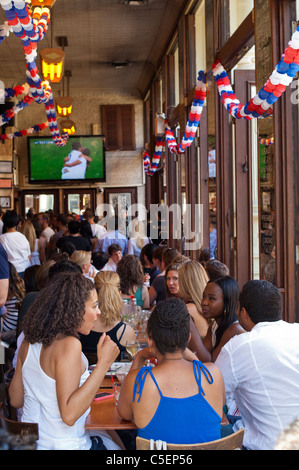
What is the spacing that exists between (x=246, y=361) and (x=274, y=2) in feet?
11.6

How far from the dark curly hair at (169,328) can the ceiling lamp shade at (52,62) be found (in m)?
5.92

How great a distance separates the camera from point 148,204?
17.1 meters

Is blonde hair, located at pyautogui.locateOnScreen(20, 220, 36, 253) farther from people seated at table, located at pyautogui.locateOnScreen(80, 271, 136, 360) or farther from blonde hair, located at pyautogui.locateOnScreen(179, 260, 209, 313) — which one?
people seated at table, located at pyautogui.locateOnScreen(80, 271, 136, 360)

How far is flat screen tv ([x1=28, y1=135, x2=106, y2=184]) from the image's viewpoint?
16.8 meters

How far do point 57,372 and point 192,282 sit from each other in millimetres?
2095

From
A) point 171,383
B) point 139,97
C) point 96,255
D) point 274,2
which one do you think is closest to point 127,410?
point 171,383

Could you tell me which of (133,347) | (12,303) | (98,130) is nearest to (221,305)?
(133,347)

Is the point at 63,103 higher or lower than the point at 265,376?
higher

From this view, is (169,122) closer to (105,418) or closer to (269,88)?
(269,88)

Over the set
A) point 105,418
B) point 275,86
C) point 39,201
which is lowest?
point 105,418

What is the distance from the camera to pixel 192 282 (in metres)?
4.43

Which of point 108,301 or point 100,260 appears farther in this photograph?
point 100,260
